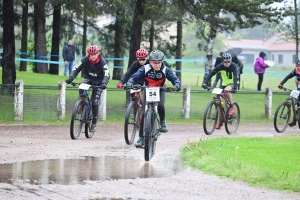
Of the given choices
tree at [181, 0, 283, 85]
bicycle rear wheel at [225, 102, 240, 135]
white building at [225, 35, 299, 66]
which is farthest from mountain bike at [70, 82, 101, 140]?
white building at [225, 35, 299, 66]

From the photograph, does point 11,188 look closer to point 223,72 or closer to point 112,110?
point 223,72

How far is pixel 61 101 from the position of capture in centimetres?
2342

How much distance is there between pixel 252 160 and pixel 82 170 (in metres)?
2.90

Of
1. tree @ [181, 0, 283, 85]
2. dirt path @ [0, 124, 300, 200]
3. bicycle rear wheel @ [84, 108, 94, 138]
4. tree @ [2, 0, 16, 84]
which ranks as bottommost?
dirt path @ [0, 124, 300, 200]

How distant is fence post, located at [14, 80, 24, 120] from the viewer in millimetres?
22438

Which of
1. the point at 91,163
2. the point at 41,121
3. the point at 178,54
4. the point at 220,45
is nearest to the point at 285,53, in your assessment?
the point at 220,45

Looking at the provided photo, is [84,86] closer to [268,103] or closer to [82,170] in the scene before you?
[82,170]

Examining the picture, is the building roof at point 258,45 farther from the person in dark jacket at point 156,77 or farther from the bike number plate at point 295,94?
the person in dark jacket at point 156,77

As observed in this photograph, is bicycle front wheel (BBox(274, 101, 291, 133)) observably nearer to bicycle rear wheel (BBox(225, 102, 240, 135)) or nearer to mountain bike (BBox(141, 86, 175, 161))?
bicycle rear wheel (BBox(225, 102, 240, 135))

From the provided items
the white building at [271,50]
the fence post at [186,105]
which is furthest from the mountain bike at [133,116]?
the white building at [271,50]

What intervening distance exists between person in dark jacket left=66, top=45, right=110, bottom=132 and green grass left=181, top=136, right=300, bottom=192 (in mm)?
2445

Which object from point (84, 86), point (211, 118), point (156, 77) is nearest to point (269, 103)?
point (211, 118)

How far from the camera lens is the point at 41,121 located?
2306 cm

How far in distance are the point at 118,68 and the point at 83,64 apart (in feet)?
81.3
